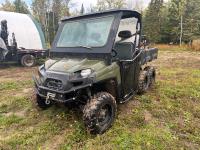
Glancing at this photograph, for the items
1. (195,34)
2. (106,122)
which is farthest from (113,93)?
(195,34)

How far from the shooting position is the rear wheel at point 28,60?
1330cm

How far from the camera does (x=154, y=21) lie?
132 ft

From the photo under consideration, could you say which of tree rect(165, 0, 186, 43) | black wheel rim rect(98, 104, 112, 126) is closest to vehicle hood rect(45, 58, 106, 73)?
black wheel rim rect(98, 104, 112, 126)

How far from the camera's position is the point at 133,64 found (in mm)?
5766

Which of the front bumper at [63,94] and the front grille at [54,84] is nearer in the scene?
the front bumper at [63,94]

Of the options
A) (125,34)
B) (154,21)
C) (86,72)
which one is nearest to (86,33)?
(125,34)

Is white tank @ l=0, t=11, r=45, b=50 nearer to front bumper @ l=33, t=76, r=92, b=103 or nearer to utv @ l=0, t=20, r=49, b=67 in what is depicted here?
utv @ l=0, t=20, r=49, b=67

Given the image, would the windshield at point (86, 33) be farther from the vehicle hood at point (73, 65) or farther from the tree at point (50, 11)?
the tree at point (50, 11)

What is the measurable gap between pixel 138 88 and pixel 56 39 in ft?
8.03

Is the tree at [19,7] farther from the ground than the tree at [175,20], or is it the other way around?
the tree at [19,7]

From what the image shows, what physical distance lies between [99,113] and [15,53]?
949 cm

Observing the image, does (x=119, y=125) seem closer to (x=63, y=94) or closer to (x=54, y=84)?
(x=63, y=94)

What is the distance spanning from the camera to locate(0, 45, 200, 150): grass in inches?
168

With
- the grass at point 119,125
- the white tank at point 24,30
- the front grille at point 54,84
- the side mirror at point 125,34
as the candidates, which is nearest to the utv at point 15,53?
the white tank at point 24,30
